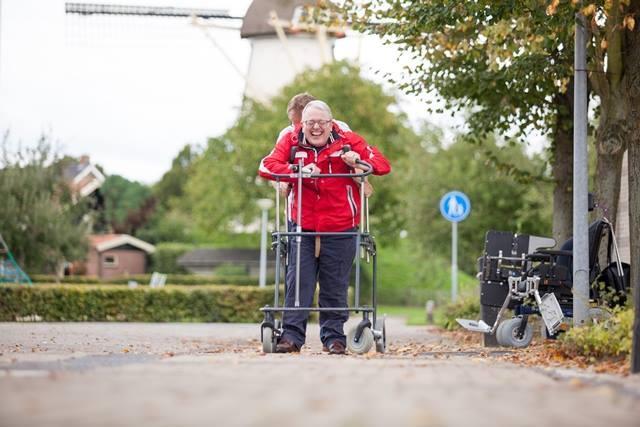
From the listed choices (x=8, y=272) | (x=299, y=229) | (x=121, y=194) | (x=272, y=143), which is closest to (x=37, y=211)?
(x=8, y=272)

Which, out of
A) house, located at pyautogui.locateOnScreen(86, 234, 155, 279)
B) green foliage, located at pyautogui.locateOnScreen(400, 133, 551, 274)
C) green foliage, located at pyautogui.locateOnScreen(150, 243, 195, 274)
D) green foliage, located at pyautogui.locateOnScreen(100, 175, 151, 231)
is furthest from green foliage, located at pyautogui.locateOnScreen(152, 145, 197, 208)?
green foliage, located at pyautogui.locateOnScreen(400, 133, 551, 274)

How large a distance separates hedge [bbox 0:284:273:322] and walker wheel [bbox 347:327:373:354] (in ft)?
51.3

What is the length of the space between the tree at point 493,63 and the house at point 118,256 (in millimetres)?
58226

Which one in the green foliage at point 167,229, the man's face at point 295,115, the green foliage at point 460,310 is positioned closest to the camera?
the man's face at point 295,115

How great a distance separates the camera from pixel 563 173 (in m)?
17.2

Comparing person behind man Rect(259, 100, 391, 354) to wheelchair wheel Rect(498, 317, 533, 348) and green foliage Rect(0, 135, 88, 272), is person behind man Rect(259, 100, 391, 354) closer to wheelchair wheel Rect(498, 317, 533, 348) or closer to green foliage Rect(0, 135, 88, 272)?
wheelchair wheel Rect(498, 317, 533, 348)

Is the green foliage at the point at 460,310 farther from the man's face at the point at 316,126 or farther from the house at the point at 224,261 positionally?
the house at the point at 224,261

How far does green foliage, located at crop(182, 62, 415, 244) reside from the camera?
53.8 m

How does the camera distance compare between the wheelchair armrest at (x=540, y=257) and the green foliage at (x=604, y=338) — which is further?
the wheelchair armrest at (x=540, y=257)

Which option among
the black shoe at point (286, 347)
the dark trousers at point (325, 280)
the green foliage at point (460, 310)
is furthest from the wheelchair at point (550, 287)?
the green foliage at point (460, 310)

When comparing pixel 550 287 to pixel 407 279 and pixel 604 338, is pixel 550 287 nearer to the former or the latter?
pixel 604 338

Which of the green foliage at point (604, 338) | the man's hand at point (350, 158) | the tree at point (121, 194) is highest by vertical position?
the tree at point (121, 194)

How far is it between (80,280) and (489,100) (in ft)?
101

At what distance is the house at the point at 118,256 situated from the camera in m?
74.9
